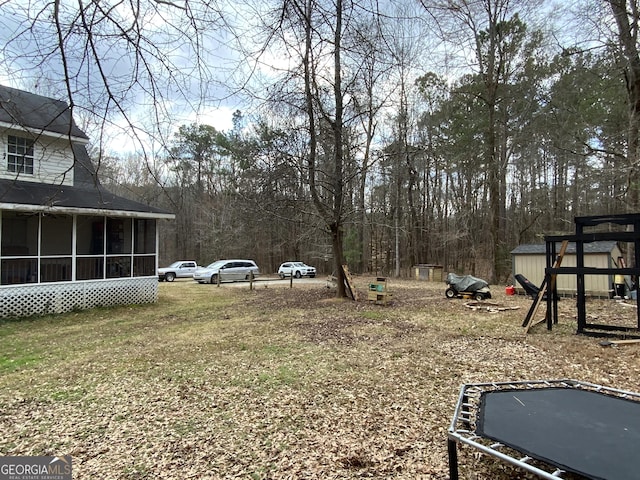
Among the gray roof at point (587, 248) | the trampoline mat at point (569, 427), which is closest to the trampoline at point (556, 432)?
the trampoline mat at point (569, 427)

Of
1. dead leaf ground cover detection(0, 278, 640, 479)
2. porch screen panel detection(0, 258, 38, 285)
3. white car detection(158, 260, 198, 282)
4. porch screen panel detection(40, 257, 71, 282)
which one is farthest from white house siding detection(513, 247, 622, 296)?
white car detection(158, 260, 198, 282)

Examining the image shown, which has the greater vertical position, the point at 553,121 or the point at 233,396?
the point at 553,121

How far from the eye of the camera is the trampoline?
1950mm

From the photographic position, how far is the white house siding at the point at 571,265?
10953 millimetres

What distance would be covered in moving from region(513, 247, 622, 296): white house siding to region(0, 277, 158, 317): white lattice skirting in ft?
43.1

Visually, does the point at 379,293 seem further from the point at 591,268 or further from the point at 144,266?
the point at 144,266

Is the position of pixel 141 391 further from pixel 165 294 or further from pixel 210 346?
pixel 165 294

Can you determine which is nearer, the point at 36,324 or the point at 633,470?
the point at 633,470

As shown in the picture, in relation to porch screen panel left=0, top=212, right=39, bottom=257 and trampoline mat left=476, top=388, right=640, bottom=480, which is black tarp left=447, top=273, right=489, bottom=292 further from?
porch screen panel left=0, top=212, right=39, bottom=257

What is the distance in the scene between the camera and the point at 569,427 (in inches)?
94.0

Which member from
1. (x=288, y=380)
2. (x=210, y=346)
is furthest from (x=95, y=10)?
(x=210, y=346)

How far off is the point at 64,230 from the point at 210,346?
8.72m

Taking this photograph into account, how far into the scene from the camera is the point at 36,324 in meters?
8.14

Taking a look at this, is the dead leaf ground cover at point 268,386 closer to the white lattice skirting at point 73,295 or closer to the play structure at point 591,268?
the play structure at point 591,268
